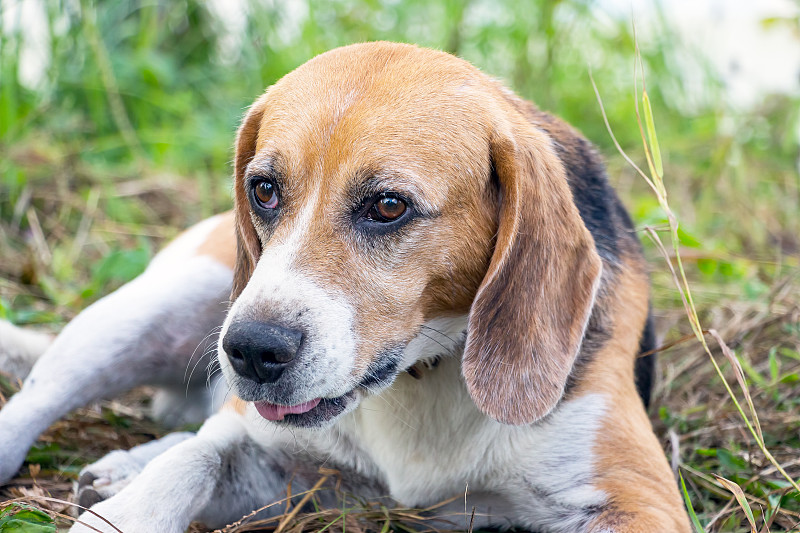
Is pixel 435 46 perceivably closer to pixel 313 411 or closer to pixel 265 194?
pixel 265 194

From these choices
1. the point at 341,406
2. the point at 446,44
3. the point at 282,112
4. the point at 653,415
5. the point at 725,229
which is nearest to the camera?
the point at 341,406

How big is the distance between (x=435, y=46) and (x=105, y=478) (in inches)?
141

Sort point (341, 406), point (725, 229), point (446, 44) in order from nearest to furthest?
point (341, 406), point (725, 229), point (446, 44)

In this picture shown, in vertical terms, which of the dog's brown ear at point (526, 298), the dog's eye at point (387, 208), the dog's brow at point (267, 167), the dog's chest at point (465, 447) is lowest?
the dog's chest at point (465, 447)

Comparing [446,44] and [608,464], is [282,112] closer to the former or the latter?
[608,464]

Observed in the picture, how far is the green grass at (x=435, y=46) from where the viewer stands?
3.41 metres

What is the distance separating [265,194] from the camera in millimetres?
2541

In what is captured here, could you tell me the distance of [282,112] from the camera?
8.44 feet

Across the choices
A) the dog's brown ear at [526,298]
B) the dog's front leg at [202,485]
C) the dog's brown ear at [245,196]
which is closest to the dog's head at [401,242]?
the dog's brown ear at [526,298]

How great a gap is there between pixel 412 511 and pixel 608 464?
24.5 inches

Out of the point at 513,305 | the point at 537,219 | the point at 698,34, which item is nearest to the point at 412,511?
the point at 513,305

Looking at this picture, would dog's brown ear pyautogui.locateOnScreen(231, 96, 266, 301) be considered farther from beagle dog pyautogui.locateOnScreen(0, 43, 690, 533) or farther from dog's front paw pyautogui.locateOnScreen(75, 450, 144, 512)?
dog's front paw pyautogui.locateOnScreen(75, 450, 144, 512)

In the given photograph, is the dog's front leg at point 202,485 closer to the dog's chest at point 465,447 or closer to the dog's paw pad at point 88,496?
the dog's paw pad at point 88,496

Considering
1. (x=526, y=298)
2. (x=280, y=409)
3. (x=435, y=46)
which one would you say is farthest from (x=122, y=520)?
(x=435, y=46)
